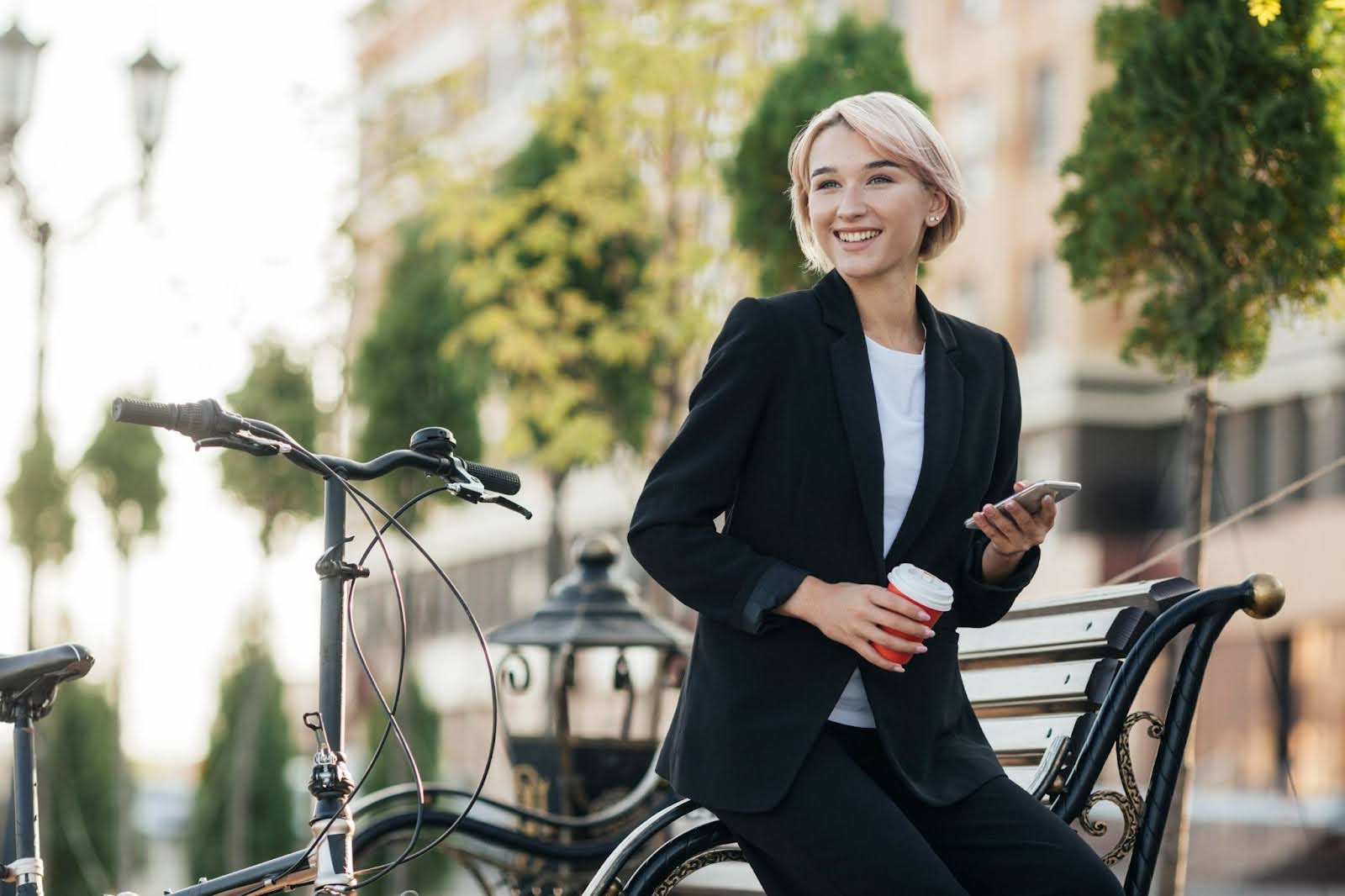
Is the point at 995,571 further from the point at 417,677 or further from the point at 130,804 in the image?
the point at 417,677

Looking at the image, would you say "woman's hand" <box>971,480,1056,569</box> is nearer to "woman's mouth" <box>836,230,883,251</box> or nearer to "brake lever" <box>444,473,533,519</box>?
"woman's mouth" <box>836,230,883,251</box>

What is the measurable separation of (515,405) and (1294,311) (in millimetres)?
9441

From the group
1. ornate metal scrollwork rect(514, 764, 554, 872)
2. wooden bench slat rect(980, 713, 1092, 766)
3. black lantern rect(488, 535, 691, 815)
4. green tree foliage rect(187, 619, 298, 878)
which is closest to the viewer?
wooden bench slat rect(980, 713, 1092, 766)

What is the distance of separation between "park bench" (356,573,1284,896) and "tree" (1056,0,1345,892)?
1.93 m

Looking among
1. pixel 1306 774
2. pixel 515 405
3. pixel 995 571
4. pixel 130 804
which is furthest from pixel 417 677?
pixel 995 571

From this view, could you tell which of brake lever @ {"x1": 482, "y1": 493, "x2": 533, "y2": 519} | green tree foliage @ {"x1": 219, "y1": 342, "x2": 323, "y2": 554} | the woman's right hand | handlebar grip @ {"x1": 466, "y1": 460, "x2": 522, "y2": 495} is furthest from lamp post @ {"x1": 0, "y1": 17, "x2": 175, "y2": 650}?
the woman's right hand

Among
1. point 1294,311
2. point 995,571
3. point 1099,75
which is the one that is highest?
point 1099,75

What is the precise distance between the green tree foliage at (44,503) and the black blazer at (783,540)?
21.1m

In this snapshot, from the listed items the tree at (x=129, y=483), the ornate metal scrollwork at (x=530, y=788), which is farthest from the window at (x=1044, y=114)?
the ornate metal scrollwork at (x=530, y=788)

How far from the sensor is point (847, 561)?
3.39 metres

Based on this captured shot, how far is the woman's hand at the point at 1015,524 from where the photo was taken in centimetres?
336

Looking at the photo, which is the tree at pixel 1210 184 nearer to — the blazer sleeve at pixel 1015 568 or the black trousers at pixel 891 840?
the blazer sleeve at pixel 1015 568

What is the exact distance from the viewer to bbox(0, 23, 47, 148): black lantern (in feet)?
40.1

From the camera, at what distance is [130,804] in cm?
1998
